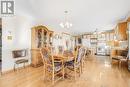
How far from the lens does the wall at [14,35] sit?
411 centimetres

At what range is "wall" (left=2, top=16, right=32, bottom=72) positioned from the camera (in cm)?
411

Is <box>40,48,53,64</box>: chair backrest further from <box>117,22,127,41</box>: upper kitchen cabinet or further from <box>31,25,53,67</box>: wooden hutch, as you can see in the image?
<box>117,22,127,41</box>: upper kitchen cabinet

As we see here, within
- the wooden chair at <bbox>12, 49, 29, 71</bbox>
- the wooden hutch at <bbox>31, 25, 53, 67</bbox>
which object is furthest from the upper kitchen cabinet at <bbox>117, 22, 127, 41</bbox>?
the wooden chair at <bbox>12, 49, 29, 71</bbox>

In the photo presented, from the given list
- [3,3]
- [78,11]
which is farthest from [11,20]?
[78,11]

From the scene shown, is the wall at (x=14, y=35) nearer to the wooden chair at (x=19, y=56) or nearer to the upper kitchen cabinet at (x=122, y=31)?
the wooden chair at (x=19, y=56)

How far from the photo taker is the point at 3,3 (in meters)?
3.84

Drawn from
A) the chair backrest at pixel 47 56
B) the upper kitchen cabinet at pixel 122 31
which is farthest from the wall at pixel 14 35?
the upper kitchen cabinet at pixel 122 31

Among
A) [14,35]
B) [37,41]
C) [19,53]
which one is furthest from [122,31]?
[14,35]

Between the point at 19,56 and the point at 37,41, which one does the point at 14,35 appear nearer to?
the point at 19,56

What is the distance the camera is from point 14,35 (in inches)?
178

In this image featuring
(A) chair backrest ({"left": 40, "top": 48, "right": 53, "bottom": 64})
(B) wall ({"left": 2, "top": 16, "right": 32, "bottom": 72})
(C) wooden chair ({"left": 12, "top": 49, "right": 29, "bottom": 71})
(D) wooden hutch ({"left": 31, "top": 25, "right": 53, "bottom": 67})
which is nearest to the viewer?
(A) chair backrest ({"left": 40, "top": 48, "right": 53, "bottom": 64})

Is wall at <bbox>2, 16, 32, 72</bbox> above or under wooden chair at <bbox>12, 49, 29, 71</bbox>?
above

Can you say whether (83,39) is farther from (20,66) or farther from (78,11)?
(20,66)

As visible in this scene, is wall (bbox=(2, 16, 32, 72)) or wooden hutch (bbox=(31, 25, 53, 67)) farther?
wooden hutch (bbox=(31, 25, 53, 67))
